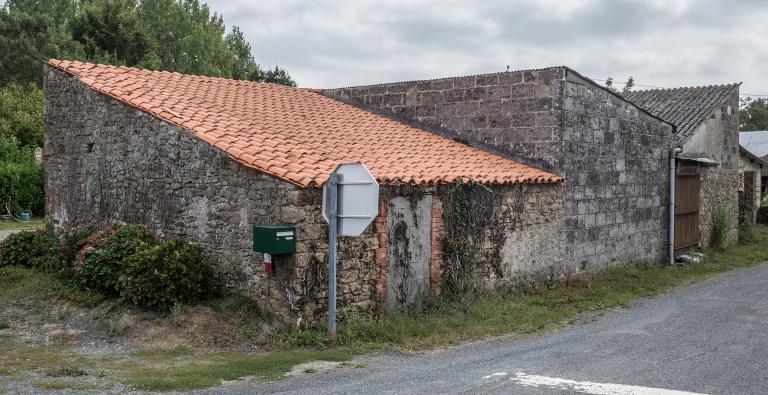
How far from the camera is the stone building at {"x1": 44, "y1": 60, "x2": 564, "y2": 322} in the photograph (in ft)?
28.8

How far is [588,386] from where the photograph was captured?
21.0 ft

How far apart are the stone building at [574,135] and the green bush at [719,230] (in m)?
3.00

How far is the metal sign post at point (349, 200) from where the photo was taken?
295 inches

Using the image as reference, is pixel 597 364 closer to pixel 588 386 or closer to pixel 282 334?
pixel 588 386

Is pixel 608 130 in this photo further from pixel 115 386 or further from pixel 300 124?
pixel 115 386

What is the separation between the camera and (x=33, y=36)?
116 feet

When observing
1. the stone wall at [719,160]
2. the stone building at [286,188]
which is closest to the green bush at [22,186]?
the stone building at [286,188]

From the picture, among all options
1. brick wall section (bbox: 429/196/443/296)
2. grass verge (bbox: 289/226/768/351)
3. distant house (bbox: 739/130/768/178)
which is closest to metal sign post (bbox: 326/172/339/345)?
grass verge (bbox: 289/226/768/351)

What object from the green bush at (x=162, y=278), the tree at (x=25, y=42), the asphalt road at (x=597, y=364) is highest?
the tree at (x=25, y=42)

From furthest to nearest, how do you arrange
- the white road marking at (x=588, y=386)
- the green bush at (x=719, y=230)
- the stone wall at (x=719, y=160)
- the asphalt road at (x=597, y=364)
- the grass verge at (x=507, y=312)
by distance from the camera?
the green bush at (x=719, y=230), the stone wall at (x=719, y=160), the grass verge at (x=507, y=312), the asphalt road at (x=597, y=364), the white road marking at (x=588, y=386)

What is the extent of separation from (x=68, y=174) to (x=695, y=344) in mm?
10557

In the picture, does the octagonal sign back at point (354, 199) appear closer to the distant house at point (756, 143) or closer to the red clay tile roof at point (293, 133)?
the red clay tile roof at point (293, 133)

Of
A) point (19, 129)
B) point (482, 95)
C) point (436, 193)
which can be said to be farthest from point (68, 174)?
point (19, 129)

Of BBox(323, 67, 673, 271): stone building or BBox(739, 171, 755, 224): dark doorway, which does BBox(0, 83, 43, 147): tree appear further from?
BBox(739, 171, 755, 224): dark doorway
